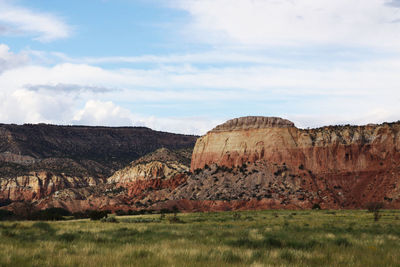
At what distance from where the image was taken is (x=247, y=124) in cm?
12494

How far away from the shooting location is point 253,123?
12394 cm

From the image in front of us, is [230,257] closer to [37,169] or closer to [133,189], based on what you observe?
[133,189]

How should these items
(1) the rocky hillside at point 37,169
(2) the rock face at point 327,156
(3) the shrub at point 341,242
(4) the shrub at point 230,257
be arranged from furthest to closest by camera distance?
(1) the rocky hillside at point 37,169, (2) the rock face at point 327,156, (3) the shrub at point 341,242, (4) the shrub at point 230,257

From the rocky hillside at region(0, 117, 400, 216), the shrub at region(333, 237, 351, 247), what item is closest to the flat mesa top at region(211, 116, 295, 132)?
the rocky hillside at region(0, 117, 400, 216)

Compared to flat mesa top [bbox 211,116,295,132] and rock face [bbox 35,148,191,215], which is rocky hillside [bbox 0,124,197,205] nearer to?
rock face [bbox 35,148,191,215]

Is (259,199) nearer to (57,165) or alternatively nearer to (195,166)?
(195,166)

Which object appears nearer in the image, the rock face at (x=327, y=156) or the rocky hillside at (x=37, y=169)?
the rock face at (x=327, y=156)

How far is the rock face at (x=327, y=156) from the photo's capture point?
326ft

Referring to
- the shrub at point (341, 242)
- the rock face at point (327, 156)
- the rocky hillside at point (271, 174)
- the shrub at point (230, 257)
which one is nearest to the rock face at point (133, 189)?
the rocky hillside at point (271, 174)

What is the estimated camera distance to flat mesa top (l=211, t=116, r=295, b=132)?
12056cm

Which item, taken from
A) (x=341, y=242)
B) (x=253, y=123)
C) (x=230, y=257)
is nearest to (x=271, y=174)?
(x=253, y=123)

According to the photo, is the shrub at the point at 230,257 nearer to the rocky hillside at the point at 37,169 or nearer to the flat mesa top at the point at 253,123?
the flat mesa top at the point at 253,123

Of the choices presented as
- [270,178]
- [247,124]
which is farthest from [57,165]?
[270,178]

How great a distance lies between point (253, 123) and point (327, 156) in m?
22.6
